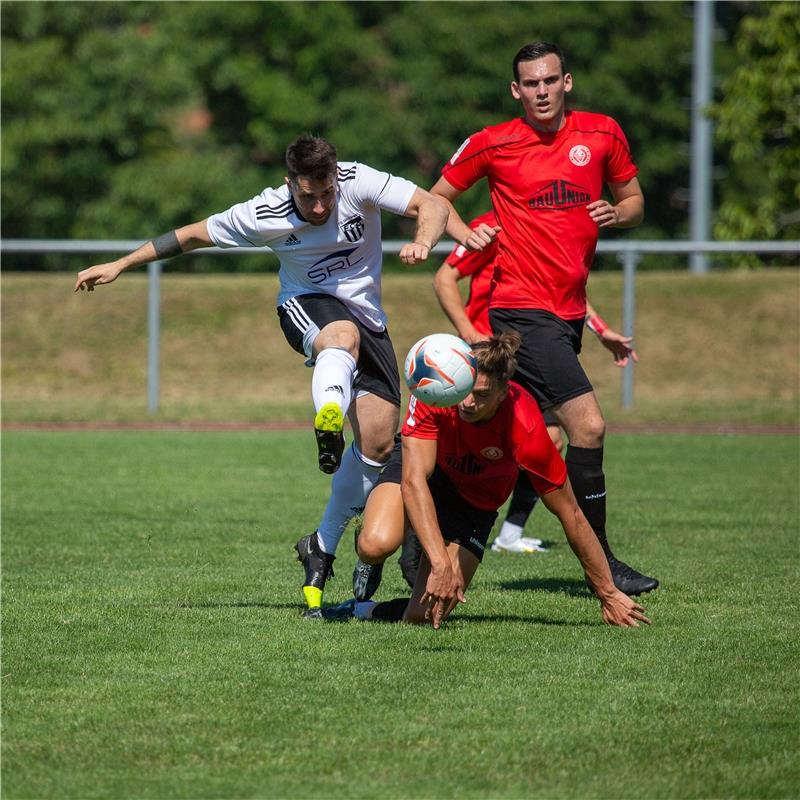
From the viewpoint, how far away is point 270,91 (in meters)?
35.9

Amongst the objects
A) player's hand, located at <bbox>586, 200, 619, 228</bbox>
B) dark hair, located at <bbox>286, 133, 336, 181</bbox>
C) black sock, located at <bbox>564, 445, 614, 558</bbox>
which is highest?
dark hair, located at <bbox>286, 133, 336, 181</bbox>

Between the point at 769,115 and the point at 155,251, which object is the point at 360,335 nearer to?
the point at 155,251

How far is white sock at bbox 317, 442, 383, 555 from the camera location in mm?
7176

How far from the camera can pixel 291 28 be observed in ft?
118

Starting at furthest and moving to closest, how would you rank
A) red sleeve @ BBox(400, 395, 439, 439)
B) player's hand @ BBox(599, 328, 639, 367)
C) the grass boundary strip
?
the grass boundary strip < player's hand @ BBox(599, 328, 639, 367) < red sleeve @ BBox(400, 395, 439, 439)

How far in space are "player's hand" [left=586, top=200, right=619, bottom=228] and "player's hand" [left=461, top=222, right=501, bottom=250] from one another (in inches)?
26.2

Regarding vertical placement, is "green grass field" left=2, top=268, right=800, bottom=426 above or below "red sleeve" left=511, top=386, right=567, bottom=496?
below

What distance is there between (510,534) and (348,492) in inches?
87.8

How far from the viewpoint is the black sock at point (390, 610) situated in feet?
22.3

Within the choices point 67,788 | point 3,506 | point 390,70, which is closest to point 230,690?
point 67,788

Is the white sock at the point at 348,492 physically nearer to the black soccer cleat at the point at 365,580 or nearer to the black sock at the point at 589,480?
the black soccer cleat at the point at 365,580

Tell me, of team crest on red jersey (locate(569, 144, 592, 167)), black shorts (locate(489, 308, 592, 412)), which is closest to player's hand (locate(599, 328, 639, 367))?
black shorts (locate(489, 308, 592, 412))

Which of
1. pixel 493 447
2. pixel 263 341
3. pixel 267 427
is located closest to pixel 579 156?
pixel 493 447

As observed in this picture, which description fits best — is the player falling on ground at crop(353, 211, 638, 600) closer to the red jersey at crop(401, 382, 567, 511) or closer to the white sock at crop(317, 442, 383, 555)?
the white sock at crop(317, 442, 383, 555)
